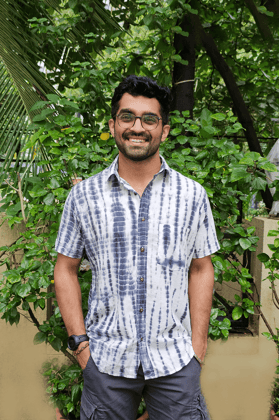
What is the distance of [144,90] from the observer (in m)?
1.53

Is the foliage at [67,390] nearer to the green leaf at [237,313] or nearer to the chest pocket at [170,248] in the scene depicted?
the green leaf at [237,313]

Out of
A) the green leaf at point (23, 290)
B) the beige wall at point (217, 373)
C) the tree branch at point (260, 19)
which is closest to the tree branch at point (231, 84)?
the tree branch at point (260, 19)

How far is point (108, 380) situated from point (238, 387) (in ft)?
7.11

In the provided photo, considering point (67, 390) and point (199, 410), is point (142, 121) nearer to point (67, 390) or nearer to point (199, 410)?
point (199, 410)

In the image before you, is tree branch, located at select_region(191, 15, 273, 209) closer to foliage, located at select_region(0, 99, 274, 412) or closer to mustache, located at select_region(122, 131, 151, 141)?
foliage, located at select_region(0, 99, 274, 412)

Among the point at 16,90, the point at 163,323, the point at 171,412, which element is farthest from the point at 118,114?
the point at 16,90

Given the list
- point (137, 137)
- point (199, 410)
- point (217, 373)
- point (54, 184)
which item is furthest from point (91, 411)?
point (217, 373)

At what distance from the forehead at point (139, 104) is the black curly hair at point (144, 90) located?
0.05 feet

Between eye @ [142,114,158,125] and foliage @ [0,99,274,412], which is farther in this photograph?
foliage @ [0,99,274,412]

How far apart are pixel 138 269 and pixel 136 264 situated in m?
0.02

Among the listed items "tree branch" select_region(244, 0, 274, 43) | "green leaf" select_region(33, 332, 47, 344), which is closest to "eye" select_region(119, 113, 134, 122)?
"green leaf" select_region(33, 332, 47, 344)

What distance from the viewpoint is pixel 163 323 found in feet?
4.93

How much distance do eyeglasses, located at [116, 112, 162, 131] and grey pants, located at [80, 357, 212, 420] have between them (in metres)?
0.94

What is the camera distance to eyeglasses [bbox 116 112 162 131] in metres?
1.53
